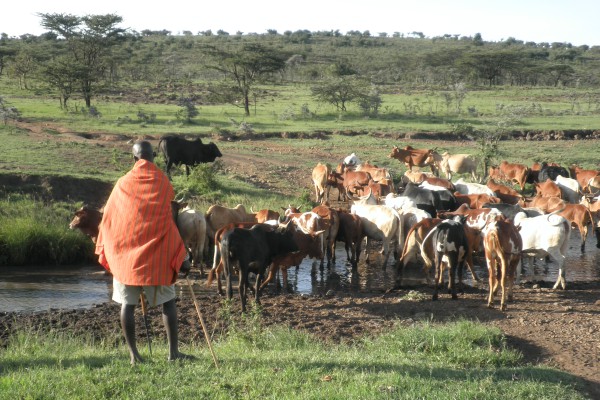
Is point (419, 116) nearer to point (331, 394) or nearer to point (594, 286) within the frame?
point (594, 286)

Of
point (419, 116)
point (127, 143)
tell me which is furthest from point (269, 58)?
point (127, 143)

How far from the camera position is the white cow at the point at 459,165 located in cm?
2303

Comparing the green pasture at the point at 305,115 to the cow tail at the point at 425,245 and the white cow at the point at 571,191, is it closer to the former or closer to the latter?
the white cow at the point at 571,191

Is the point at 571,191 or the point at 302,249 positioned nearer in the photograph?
the point at 302,249

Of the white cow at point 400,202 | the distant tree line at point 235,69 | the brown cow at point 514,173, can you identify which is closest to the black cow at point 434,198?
the white cow at point 400,202

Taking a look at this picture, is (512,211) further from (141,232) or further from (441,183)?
(141,232)

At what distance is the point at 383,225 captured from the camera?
46.8ft

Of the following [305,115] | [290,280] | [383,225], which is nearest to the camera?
[290,280]

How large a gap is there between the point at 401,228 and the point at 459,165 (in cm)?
950

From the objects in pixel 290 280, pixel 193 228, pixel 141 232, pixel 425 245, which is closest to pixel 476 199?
pixel 425 245

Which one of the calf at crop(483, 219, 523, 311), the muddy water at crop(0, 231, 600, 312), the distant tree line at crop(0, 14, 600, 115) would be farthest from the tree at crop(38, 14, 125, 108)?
the calf at crop(483, 219, 523, 311)

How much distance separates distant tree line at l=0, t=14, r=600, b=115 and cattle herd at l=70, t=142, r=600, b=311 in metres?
19.2

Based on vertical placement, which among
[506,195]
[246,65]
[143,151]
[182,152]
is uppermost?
[246,65]

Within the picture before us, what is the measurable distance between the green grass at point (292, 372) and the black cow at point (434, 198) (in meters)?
7.90
